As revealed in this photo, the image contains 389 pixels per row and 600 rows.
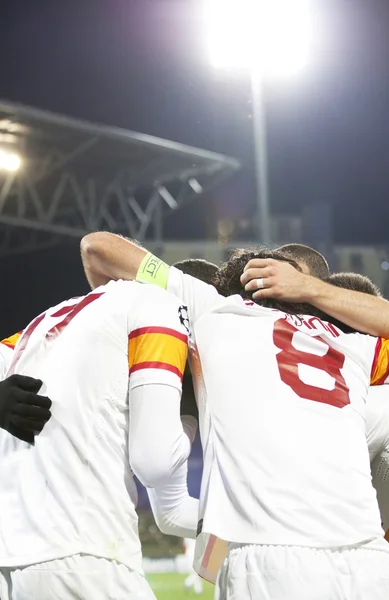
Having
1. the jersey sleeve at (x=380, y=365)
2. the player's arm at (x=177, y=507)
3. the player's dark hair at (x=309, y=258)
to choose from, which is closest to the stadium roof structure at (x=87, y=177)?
the player's dark hair at (x=309, y=258)

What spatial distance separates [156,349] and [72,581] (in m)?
0.67

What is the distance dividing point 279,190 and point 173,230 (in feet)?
9.78

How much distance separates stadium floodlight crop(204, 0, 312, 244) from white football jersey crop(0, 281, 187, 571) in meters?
7.19

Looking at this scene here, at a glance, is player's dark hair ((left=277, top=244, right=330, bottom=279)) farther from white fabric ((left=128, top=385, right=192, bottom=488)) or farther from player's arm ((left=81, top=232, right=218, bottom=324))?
white fabric ((left=128, top=385, right=192, bottom=488))

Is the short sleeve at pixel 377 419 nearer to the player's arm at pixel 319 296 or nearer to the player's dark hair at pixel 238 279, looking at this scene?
the player's arm at pixel 319 296

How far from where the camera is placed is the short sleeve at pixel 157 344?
2229 mm

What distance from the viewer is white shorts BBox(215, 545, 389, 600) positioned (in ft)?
6.79

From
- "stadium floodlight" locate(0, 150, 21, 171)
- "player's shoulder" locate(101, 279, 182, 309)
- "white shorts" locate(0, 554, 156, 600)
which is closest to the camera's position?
"white shorts" locate(0, 554, 156, 600)

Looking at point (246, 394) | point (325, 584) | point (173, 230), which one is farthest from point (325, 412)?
point (173, 230)

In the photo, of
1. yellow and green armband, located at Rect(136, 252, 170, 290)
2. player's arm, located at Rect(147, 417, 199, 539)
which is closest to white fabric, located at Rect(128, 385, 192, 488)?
player's arm, located at Rect(147, 417, 199, 539)

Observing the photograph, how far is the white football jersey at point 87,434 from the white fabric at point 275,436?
17 cm

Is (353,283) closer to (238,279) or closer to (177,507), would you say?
(238,279)

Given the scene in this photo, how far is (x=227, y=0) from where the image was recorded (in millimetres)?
10289

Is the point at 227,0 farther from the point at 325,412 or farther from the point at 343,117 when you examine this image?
the point at 325,412
